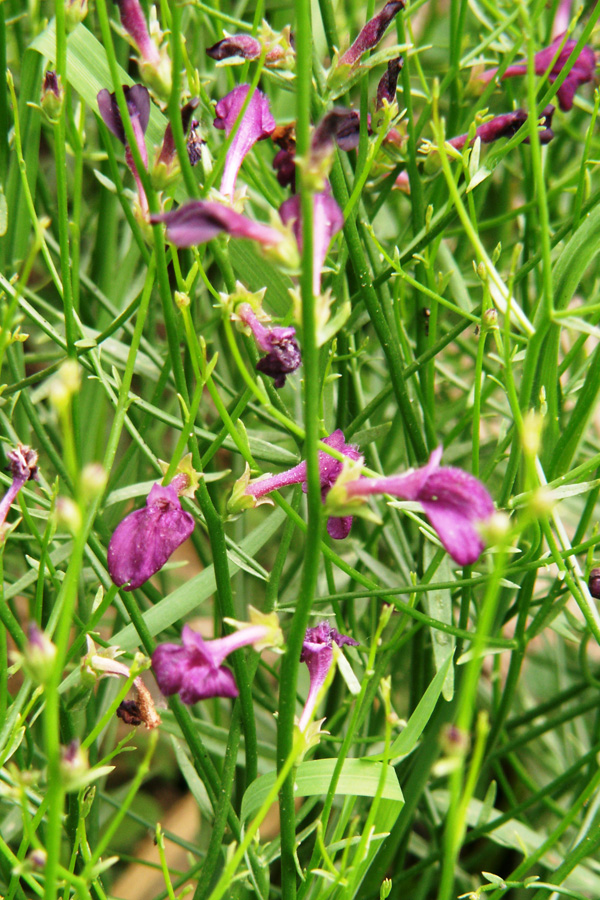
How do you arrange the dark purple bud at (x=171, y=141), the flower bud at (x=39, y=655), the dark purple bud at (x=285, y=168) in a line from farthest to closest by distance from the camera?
the dark purple bud at (x=285, y=168), the dark purple bud at (x=171, y=141), the flower bud at (x=39, y=655)

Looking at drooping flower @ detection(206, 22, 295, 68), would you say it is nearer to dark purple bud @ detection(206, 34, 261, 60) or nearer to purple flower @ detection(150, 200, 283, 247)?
dark purple bud @ detection(206, 34, 261, 60)

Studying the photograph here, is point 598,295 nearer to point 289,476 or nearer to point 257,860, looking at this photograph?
point 289,476

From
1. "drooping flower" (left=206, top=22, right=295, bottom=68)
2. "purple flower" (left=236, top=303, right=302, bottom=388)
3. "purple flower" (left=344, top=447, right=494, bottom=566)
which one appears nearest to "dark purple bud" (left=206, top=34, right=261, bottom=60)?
"drooping flower" (left=206, top=22, right=295, bottom=68)

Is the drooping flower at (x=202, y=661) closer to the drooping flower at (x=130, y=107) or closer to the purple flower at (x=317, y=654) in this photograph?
the purple flower at (x=317, y=654)

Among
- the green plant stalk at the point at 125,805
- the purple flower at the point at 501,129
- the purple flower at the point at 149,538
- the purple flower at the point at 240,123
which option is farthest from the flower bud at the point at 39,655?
the purple flower at the point at 501,129

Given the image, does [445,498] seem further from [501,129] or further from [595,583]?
[501,129]

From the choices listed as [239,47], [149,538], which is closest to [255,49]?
[239,47]

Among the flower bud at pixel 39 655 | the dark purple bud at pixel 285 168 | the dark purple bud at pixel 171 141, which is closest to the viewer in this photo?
the flower bud at pixel 39 655

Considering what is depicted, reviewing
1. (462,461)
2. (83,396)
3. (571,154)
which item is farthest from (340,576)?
(571,154)
